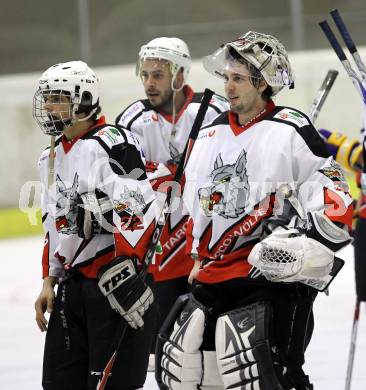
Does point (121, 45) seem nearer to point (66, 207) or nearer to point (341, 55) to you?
point (341, 55)

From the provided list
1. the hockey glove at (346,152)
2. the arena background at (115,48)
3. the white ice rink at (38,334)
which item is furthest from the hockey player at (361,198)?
the arena background at (115,48)

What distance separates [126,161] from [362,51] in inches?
250

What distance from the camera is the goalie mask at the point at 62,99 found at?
10.6 ft

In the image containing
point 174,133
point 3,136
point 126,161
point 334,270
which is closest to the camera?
point 334,270

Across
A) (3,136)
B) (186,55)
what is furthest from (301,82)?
(186,55)

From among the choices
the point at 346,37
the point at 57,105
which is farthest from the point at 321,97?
the point at 57,105

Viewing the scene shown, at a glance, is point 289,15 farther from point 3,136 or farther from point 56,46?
point 3,136

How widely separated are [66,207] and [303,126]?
69 cm

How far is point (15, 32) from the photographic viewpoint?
376 inches

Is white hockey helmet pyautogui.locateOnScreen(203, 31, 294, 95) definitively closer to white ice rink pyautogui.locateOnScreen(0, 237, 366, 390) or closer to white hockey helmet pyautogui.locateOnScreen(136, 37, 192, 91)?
white hockey helmet pyautogui.locateOnScreen(136, 37, 192, 91)

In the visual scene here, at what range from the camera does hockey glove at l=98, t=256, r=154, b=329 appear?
10.1 feet

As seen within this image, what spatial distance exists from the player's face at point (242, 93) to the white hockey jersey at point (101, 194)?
309mm

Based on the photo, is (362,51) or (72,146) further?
(362,51)

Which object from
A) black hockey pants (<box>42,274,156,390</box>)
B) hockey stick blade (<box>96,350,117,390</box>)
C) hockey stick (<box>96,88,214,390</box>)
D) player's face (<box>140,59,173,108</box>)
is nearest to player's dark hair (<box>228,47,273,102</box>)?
hockey stick (<box>96,88,214,390</box>)
